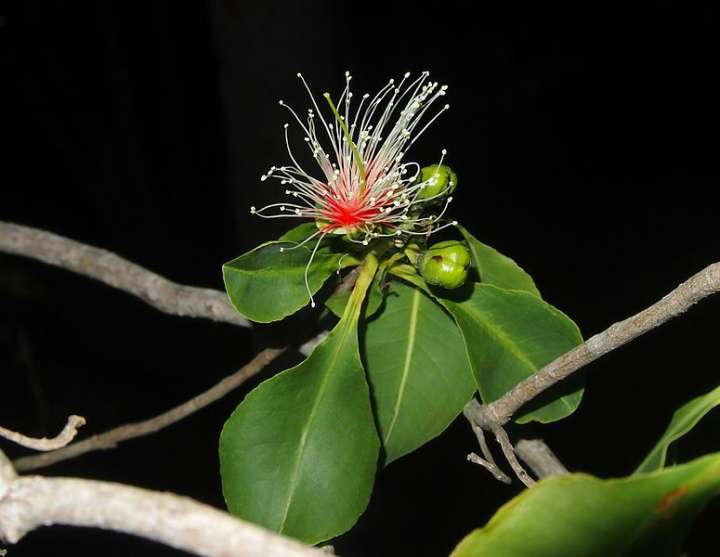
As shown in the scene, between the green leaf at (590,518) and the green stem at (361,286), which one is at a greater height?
the green stem at (361,286)

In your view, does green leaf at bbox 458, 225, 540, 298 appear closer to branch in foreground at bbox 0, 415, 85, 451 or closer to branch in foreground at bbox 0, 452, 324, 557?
branch in foreground at bbox 0, 415, 85, 451

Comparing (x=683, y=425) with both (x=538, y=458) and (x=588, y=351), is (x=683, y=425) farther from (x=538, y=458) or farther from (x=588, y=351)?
(x=538, y=458)

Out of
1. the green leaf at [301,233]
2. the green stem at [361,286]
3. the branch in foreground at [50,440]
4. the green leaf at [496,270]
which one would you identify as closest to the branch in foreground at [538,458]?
the green leaf at [496,270]

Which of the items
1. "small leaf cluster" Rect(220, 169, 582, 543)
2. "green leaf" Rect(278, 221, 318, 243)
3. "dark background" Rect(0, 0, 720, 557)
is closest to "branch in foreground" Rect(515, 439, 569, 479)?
"small leaf cluster" Rect(220, 169, 582, 543)

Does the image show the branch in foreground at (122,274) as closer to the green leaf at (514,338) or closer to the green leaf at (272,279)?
the green leaf at (272,279)

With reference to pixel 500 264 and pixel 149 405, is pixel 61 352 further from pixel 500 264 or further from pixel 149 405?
pixel 500 264

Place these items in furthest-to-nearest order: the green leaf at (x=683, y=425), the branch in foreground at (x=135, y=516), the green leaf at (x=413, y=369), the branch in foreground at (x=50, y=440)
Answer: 1. the green leaf at (x=413, y=369)
2. the green leaf at (x=683, y=425)
3. the branch in foreground at (x=50, y=440)
4. the branch in foreground at (x=135, y=516)
